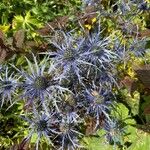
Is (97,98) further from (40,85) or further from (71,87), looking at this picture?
(40,85)

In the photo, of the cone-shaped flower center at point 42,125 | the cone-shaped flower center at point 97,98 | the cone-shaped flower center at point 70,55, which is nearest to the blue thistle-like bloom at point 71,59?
the cone-shaped flower center at point 70,55

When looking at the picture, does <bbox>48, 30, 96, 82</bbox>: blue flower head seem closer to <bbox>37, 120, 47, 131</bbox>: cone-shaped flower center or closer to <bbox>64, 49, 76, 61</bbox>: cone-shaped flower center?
<bbox>64, 49, 76, 61</bbox>: cone-shaped flower center

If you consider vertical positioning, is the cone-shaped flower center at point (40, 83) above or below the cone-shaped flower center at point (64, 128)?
above

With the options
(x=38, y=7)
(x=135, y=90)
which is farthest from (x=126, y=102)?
(x=38, y=7)

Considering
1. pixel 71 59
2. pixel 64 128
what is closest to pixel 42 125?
pixel 64 128

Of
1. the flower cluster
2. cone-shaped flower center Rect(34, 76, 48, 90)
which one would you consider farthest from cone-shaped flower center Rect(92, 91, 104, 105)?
cone-shaped flower center Rect(34, 76, 48, 90)

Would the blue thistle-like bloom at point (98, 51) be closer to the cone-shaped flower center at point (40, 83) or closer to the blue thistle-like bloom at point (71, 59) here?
the blue thistle-like bloom at point (71, 59)

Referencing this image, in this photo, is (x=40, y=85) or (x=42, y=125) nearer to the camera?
(x=40, y=85)

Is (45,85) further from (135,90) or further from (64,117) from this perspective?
(135,90)
